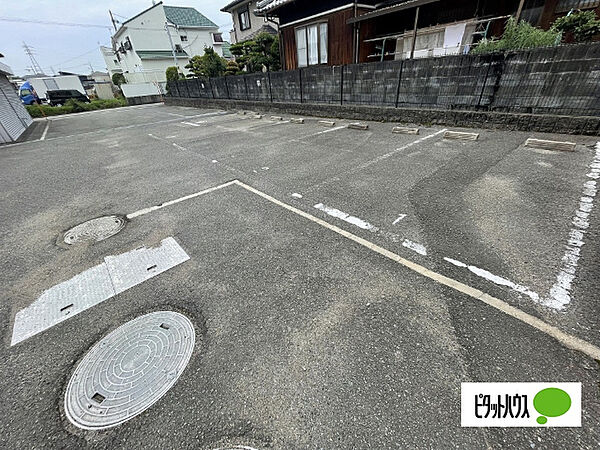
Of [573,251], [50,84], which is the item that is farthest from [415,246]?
[50,84]

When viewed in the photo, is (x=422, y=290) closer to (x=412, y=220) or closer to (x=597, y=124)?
(x=412, y=220)

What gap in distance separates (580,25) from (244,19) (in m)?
23.4

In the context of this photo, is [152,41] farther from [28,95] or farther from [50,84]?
[50,84]

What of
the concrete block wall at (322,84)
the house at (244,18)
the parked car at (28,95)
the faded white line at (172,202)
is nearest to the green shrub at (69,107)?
the parked car at (28,95)

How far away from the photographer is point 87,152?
8031 millimetres

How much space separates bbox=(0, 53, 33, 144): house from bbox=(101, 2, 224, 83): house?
55.0 feet

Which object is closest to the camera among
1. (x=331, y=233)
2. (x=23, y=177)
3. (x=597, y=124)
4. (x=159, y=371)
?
(x=159, y=371)

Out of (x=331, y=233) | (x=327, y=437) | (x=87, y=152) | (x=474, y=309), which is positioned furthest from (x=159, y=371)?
(x=87, y=152)

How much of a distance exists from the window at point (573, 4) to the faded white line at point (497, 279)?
35.6 ft

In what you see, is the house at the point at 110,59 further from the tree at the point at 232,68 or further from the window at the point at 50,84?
the tree at the point at 232,68

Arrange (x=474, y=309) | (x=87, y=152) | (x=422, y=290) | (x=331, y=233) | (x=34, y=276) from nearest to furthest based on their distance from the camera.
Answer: (x=474, y=309)
(x=422, y=290)
(x=34, y=276)
(x=331, y=233)
(x=87, y=152)

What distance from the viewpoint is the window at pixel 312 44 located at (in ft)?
40.1

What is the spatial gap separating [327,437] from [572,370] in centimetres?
150

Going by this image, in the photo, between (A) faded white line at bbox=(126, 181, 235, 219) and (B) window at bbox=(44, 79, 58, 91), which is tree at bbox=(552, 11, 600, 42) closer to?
(A) faded white line at bbox=(126, 181, 235, 219)
